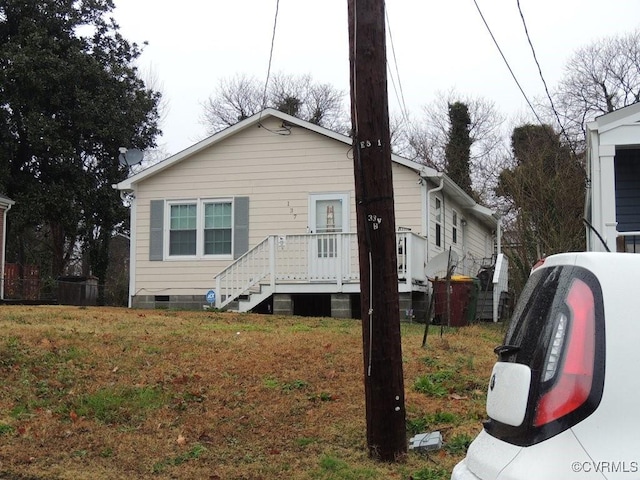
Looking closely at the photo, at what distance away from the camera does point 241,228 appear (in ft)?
55.6

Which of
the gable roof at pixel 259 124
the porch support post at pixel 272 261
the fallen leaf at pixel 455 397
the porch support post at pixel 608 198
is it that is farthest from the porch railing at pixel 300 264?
the fallen leaf at pixel 455 397

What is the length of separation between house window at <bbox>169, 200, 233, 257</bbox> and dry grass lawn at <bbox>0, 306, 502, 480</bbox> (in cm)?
684

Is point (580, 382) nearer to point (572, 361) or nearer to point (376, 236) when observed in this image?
point (572, 361)

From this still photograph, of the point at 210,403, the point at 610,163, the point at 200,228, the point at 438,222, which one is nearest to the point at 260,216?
the point at 200,228

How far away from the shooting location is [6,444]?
600cm

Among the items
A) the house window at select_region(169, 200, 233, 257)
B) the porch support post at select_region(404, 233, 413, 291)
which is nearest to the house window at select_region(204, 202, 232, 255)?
the house window at select_region(169, 200, 233, 257)

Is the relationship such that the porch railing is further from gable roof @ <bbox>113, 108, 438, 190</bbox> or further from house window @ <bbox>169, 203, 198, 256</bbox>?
gable roof @ <bbox>113, 108, 438, 190</bbox>

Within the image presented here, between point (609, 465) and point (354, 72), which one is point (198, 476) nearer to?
point (354, 72)

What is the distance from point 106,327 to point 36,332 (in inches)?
55.2

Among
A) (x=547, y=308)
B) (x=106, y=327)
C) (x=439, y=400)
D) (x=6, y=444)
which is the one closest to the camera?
(x=547, y=308)

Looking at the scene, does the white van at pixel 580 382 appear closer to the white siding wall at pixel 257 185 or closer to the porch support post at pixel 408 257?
the porch support post at pixel 408 257

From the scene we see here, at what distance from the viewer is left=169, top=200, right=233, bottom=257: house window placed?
17094mm

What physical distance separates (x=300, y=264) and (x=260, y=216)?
2.07 m

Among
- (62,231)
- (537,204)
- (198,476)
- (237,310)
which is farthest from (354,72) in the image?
(62,231)
